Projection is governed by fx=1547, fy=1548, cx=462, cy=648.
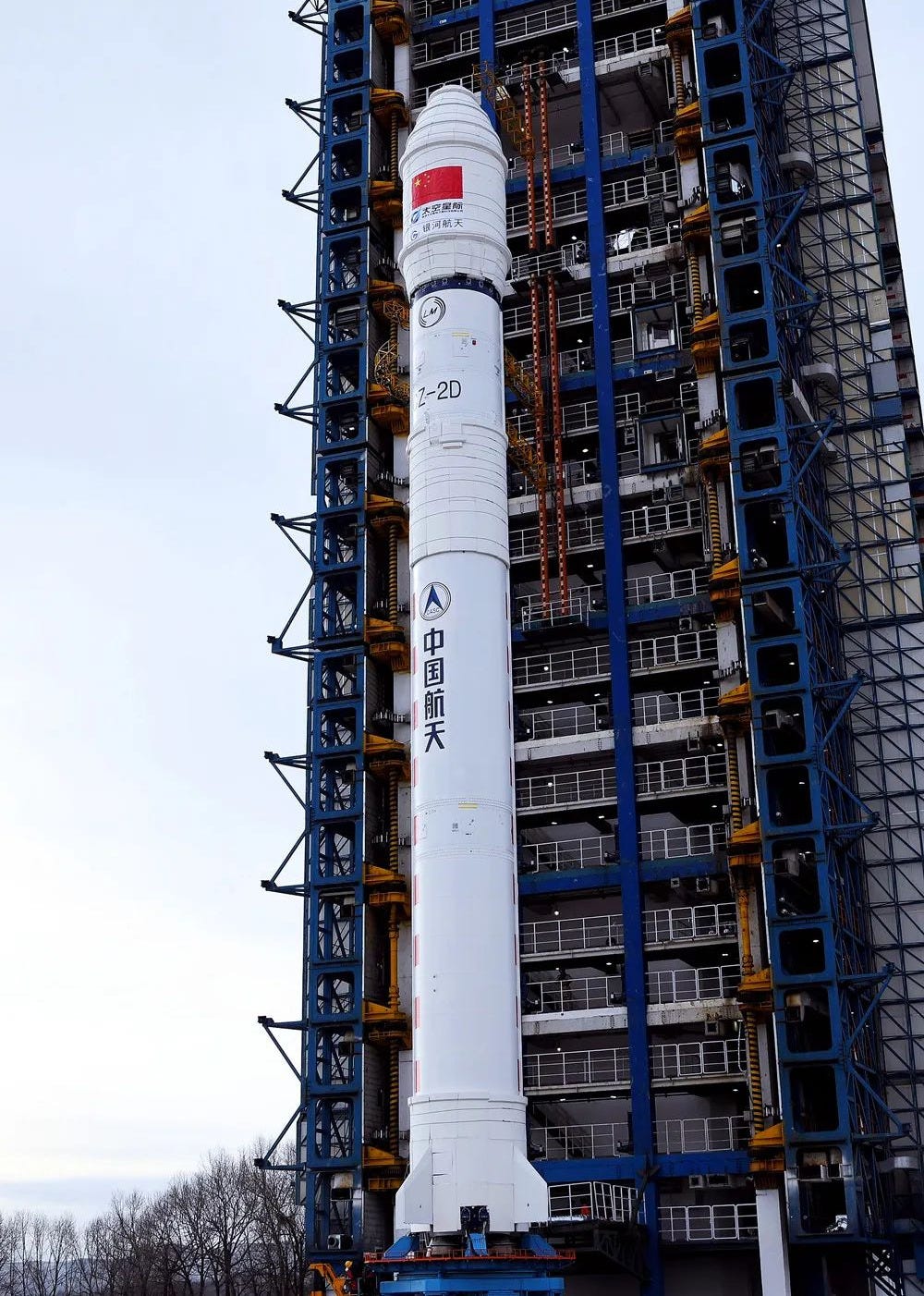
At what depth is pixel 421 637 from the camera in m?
42.3

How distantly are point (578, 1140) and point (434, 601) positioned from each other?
2482 cm

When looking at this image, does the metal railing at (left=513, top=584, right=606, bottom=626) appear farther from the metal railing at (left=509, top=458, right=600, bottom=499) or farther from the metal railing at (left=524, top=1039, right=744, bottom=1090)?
the metal railing at (left=524, top=1039, right=744, bottom=1090)

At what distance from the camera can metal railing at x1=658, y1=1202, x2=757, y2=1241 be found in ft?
172

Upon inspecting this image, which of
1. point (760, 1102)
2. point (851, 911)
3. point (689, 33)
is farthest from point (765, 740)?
point (689, 33)

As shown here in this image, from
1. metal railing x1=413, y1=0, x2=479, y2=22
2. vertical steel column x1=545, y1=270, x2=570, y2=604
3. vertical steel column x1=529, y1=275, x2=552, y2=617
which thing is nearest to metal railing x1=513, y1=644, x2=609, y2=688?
vertical steel column x1=545, y1=270, x2=570, y2=604

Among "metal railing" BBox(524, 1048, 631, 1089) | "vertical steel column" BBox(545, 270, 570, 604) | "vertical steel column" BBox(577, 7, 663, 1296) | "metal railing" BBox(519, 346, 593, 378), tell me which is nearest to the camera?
"vertical steel column" BBox(577, 7, 663, 1296)

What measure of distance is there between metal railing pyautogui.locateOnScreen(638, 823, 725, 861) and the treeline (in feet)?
126

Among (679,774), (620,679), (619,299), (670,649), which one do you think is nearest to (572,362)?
(619,299)

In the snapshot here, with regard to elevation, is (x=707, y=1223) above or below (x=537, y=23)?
below

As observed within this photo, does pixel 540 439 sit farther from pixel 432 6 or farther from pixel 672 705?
pixel 432 6

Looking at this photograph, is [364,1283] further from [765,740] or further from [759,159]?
[759,159]

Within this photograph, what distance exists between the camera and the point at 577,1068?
192 ft

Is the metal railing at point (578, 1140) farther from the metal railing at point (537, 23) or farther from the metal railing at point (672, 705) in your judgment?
the metal railing at point (537, 23)

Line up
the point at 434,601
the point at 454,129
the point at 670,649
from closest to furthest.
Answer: the point at 434,601 < the point at 454,129 < the point at 670,649
